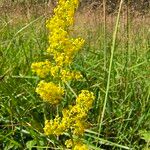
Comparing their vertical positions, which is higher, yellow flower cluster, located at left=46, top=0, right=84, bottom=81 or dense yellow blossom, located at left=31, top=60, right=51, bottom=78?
yellow flower cluster, located at left=46, top=0, right=84, bottom=81

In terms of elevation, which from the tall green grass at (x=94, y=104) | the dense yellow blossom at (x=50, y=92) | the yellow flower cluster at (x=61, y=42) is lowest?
the tall green grass at (x=94, y=104)

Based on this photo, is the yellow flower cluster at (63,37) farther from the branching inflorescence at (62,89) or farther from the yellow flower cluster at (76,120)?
the yellow flower cluster at (76,120)

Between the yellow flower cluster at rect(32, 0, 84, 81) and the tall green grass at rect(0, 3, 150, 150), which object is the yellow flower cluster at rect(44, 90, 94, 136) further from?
the tall green grass at rect(0, 3, 150, 150)

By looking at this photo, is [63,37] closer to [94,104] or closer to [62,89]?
[62,89]

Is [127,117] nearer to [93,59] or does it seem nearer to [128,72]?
[128,72]

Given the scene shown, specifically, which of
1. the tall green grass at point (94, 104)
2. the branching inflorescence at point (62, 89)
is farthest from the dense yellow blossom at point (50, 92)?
the tall green grass at point (94, 104)

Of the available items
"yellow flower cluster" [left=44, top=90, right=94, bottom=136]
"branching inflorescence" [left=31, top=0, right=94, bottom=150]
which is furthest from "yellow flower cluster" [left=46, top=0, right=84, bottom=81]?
"yellow flower cluster" [left=44, top=90, right=94, bottom=136]

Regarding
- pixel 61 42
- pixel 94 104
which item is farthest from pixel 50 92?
pixel 94 104

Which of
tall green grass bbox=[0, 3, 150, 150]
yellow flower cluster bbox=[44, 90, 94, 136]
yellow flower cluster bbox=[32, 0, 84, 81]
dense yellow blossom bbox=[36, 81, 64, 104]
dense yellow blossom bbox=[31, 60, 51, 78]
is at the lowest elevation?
tall green grass bbox=[0, 3, 150, 150]

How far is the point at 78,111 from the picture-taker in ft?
5.20

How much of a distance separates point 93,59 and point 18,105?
3.83ft

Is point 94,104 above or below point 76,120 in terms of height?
below

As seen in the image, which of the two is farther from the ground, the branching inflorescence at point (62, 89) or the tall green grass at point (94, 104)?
the branching inflorescence at point (62, 89)

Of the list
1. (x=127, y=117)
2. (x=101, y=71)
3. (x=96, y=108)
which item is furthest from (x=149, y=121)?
(x=101, y=71)
